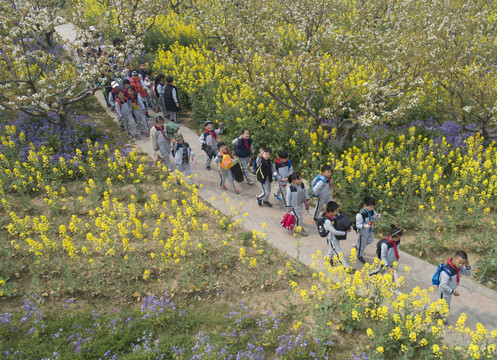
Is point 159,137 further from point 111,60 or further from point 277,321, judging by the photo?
point 277,321

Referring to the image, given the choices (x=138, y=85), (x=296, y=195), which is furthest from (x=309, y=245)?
(x=138, y=85)

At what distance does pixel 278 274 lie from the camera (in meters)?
7.61

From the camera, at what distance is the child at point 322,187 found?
8234 millimetres

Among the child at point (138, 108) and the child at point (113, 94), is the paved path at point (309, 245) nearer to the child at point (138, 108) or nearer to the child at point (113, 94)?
the child at point (138, 108)

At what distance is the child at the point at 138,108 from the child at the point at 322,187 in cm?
724

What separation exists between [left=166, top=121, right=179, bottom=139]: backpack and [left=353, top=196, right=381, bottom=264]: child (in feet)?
17.9

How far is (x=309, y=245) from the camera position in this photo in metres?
Answer: 8.51

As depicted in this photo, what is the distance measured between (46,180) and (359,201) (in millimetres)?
8710

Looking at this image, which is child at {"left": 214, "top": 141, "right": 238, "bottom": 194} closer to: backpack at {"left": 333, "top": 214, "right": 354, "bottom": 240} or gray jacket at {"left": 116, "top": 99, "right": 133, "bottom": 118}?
backpack at {"left": 333, "top": 214, "right": 354, "bottom": 240}

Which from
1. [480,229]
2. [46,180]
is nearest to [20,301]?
[46,180]

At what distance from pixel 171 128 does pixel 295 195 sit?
4.07 m

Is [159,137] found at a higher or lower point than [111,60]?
lower

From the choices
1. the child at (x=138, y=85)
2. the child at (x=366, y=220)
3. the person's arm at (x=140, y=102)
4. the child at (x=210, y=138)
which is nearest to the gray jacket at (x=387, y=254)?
the child at (x=366, y=220)

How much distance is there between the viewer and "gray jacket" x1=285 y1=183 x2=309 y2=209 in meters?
8.27
